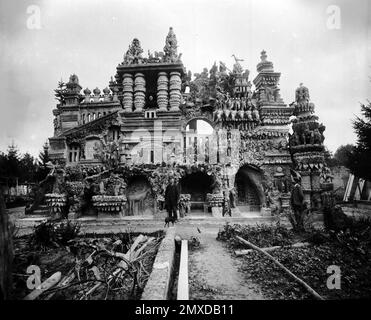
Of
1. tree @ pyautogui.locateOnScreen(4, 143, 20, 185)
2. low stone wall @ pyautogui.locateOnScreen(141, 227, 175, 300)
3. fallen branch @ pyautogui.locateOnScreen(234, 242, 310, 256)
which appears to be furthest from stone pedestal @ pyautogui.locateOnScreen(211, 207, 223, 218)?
tree @ pyautogui.locateOnScreen(4, 143, 20, 185)

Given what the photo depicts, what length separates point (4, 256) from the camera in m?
3.01

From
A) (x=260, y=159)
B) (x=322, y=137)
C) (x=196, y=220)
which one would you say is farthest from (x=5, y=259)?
(x=322, y=137)

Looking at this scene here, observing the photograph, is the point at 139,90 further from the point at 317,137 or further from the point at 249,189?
the point at 317,137

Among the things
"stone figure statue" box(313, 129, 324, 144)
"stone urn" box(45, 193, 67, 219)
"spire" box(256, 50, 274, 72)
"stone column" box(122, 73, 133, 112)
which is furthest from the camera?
"spire" box(256, 50, 274, 72)

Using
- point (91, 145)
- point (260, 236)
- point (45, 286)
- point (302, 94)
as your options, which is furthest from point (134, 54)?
point (45, 286)

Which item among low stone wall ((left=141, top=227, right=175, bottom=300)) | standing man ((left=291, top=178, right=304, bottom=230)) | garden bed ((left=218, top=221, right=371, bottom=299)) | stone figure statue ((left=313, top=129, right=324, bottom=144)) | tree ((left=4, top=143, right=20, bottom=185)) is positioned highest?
stone figure statue ((left=313, top=129, right=324, bottom=144))

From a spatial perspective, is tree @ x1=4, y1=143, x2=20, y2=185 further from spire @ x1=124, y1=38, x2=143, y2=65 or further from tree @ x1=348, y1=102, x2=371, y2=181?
tree @ x1=348, y1=102, x2=371, y2=181

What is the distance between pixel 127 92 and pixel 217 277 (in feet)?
52.6

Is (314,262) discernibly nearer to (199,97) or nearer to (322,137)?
(322,137)

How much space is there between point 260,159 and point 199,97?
713cm

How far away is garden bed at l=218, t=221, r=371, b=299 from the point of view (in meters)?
4.49

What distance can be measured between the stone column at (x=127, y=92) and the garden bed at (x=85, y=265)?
1164cm

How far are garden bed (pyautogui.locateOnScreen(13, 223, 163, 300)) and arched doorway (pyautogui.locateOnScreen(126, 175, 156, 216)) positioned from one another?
594 centimetres
